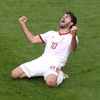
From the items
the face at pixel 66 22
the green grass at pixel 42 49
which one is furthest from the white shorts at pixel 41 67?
the face at pixel 66 22

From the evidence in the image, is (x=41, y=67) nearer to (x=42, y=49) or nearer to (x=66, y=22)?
(x=66, y=22)

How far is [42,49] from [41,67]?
40.5 inches

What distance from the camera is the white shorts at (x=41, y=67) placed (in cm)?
589

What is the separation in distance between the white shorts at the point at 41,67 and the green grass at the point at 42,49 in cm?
12

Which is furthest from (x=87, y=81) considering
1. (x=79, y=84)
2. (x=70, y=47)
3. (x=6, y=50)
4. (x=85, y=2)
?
(x=85, y=2)

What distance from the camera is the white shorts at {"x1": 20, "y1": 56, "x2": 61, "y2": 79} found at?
5891 millimetres

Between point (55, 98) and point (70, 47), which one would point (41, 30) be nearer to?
point (70, 47)

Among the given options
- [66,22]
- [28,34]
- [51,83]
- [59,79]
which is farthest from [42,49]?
[51,83]

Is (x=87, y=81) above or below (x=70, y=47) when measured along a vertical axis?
below

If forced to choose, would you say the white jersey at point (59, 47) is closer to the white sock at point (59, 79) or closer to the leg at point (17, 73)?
the white sock at point (59, 79)

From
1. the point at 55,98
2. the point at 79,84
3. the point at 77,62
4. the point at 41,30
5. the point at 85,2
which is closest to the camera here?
the point at 55,98

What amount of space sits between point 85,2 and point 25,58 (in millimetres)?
2710

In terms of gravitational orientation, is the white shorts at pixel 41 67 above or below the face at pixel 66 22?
below

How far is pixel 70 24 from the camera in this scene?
6.07m
